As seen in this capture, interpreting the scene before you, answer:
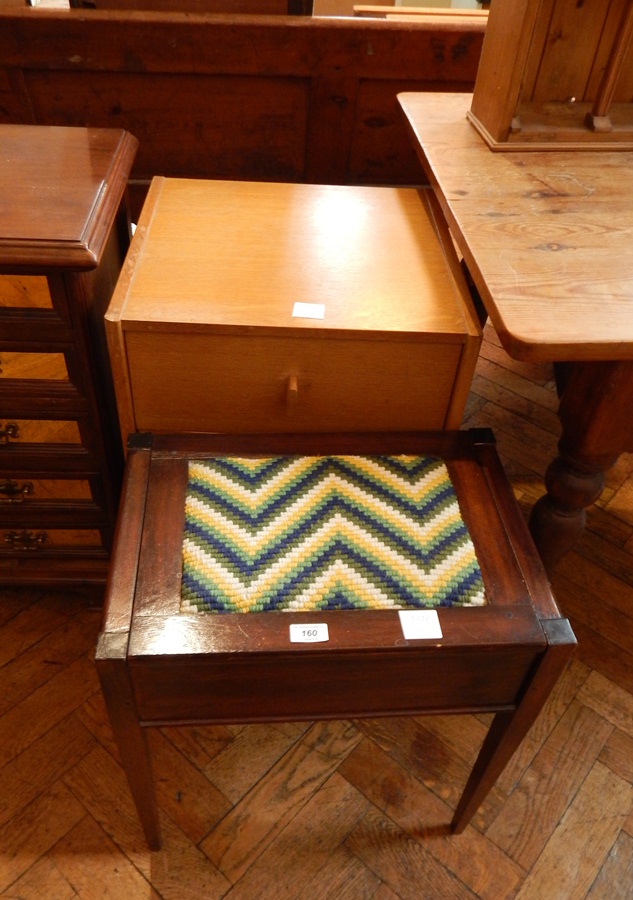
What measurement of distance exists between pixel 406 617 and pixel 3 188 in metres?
0.72

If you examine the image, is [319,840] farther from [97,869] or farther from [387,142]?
[387,142]

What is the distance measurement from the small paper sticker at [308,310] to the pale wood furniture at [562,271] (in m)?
0.18

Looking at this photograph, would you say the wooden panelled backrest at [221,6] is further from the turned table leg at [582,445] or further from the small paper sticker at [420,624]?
the small paper sticker at [420,624]

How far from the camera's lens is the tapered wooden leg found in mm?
708

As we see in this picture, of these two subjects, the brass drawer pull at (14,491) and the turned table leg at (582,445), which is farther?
the brass drawer pull at (14,491)

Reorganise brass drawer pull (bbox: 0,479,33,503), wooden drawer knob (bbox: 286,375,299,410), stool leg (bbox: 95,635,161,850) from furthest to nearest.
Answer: brass drawer pull (bbox: 0,479,33,503) → wooden drawer knob (bbox: 286,375,299,410) → stool leg (bbox: 95,635,161,850)

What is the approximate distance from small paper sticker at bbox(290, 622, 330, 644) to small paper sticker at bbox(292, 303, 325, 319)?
14.6 inches

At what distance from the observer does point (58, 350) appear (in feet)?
2.91

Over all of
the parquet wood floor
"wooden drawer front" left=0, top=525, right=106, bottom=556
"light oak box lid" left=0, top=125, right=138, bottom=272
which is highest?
"light oak box lid" left=0, top=125, right=138, bottom=272

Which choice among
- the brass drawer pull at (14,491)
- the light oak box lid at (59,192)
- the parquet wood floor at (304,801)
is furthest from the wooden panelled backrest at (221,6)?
the parquet wood floor at (304,801)

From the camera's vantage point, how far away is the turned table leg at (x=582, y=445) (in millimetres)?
788

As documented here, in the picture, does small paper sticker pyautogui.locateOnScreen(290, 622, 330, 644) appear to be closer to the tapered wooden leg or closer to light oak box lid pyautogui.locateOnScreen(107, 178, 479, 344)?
the tapered wooden leg

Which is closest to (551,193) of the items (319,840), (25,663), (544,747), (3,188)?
(3,188)

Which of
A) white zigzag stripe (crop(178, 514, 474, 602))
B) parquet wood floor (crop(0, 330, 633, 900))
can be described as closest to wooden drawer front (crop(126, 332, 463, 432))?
white zigzag stripe (crop(178, 514, 474, 602))
